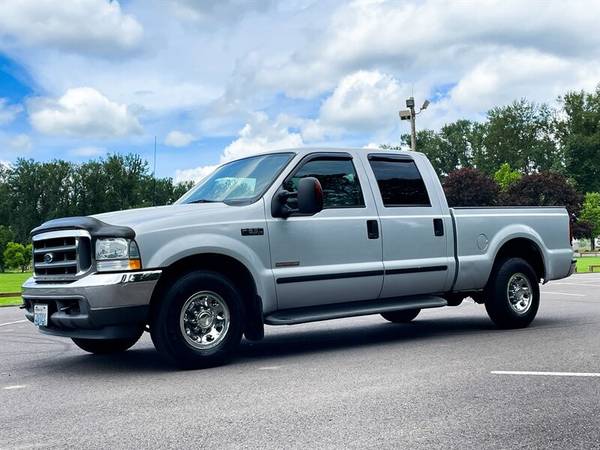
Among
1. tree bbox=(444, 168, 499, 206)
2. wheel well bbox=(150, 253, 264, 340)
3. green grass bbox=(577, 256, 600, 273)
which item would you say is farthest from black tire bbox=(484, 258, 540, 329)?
tree bbox=(444, 168, 499, 206)

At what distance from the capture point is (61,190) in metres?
94.7

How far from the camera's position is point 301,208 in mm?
7070

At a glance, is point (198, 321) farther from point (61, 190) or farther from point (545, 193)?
point (61, 190)

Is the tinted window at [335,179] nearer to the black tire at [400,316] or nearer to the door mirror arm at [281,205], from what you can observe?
the door mirror arm at [281,205]

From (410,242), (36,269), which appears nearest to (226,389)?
(36,269)

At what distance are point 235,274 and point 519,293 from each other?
3965 millimetres

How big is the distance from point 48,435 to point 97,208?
91.8m

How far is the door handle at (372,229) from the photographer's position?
7816 millimetres

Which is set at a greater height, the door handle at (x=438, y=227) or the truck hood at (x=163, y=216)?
the truck hood at (x=163, y=216)

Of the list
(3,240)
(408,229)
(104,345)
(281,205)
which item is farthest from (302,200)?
(3,240)

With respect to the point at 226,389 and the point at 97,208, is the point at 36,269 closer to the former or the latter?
the point at 226,389

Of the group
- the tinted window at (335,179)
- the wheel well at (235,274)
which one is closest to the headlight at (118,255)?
the wheel well at (235,274)

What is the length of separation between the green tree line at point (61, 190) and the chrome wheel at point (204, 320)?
84.6m

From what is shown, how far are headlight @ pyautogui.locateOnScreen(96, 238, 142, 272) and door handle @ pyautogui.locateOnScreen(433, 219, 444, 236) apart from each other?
3482 millimetres
